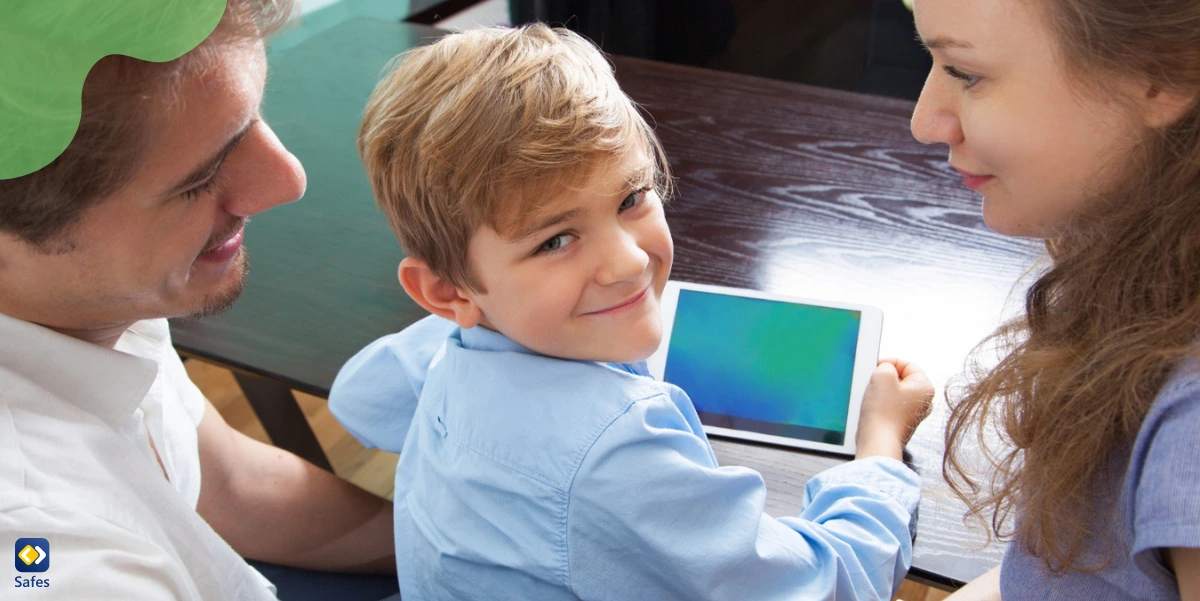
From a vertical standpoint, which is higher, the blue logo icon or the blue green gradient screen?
the blue logo icon

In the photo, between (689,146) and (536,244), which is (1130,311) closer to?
(536,244)

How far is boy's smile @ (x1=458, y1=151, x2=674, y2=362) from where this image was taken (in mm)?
910

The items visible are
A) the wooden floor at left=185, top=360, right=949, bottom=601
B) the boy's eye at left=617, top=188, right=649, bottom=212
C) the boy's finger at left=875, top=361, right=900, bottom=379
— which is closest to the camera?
the boy's eye at left=617, top=188, right=649, bottom=212

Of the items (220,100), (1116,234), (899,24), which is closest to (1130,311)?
(1116,234)

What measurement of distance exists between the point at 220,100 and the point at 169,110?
5cm

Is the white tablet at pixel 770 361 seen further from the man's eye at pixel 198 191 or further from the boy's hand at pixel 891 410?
the man's eye at pixel 198 191

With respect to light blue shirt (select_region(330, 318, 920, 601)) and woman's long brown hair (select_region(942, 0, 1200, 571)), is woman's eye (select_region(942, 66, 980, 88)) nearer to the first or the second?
woman's long brown hair (select_region(942, 0, 1200, 571))

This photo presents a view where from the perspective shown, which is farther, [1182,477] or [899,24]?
[899,24]

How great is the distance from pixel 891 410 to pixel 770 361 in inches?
5.8

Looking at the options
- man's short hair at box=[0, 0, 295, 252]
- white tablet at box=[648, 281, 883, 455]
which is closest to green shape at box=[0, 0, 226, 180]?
man's short hair at box=[0, 0, 295, 252]

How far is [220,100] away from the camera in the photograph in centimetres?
89

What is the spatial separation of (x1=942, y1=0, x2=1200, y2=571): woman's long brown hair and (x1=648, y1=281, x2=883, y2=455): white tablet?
217 mm

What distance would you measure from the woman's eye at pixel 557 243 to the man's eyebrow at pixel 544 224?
2 centimetres

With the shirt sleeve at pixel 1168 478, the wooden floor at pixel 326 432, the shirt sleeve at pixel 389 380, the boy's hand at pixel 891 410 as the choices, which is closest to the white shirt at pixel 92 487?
the shirt sleeve at pixel 389 380
